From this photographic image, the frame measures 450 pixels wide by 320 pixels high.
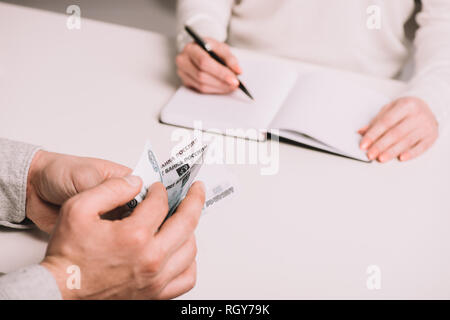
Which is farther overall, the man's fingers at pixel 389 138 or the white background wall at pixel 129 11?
the white background wall at pixel 129 11

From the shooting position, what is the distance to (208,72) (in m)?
0.97

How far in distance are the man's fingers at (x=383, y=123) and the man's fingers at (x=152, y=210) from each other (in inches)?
18.3

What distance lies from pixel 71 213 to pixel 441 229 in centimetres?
59

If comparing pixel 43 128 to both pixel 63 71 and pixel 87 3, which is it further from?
pixel 87 3

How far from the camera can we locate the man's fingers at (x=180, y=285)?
582 mm

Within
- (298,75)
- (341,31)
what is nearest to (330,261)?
(298,75)

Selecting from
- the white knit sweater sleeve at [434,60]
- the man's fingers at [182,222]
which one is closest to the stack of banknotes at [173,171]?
the man's fingers at [182,222]

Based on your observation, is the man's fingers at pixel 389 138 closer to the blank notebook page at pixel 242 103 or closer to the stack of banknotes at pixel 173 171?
the blank notebook page at pixel 242 103

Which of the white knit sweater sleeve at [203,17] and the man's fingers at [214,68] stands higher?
the white knit sweater sleeve at [203,17]

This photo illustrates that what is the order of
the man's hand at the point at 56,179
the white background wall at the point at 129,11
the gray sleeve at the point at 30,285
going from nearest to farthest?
the gray sleeve at the point at 30,285
the man's hand at the point at 56,179
the white background wall at the point at 129,11

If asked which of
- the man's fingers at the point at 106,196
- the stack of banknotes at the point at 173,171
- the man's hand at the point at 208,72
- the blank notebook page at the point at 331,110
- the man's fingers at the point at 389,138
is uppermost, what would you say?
the man's hand at the point at 208,72

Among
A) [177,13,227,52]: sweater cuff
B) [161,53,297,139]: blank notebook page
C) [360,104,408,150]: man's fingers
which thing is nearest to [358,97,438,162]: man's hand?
[360,104,408,150]: man's fingers

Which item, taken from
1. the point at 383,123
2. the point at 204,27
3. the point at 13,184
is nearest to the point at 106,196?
the point at 13,184
